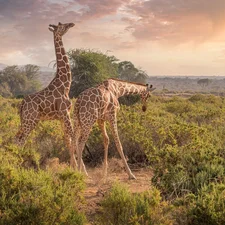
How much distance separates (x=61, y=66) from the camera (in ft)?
21.1

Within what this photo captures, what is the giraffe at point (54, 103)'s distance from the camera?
5980 millimetres

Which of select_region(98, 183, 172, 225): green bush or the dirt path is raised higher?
select_region(98, 183, 172, 225): green bush

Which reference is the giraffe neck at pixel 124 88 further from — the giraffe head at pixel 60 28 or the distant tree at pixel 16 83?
the distant tree at pixel 16 83

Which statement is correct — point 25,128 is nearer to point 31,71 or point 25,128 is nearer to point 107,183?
point 107,183

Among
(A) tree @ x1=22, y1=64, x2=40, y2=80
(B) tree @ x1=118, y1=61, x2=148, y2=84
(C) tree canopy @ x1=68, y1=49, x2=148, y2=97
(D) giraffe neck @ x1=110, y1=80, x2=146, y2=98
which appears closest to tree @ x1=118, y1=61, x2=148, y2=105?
(B) tree @ x1=118, y1=61, x2=148, y2=84

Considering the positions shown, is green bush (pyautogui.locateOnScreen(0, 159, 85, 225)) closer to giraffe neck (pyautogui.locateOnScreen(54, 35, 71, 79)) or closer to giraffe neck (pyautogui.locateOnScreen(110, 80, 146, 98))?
giraffe neck (pyautogui.locateOnScreen(54, 35, 71, 79))

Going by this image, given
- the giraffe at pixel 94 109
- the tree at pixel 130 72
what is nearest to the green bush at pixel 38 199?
the giraffe at pixel 94 109

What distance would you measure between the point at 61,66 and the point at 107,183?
8.40ft

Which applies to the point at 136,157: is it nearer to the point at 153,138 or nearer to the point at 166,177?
the point at 153,138

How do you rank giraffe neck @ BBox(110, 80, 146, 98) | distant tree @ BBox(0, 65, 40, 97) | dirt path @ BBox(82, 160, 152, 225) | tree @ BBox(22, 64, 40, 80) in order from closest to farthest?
1. dirt path @ BBox(82, 160, 152, 225)
2. giraffe neck @ BBox(110, 80, 146, 98)
3. distant tree @ BBox(0, 65, 40, 97)
4. tree @ BBox(22, 64, 40, 80)

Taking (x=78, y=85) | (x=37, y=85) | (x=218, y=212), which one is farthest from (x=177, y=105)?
(x=37, y=85)

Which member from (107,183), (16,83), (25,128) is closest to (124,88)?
(107,183)

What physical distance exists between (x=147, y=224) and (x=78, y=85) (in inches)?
953

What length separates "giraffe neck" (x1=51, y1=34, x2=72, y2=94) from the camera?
6348 mm
